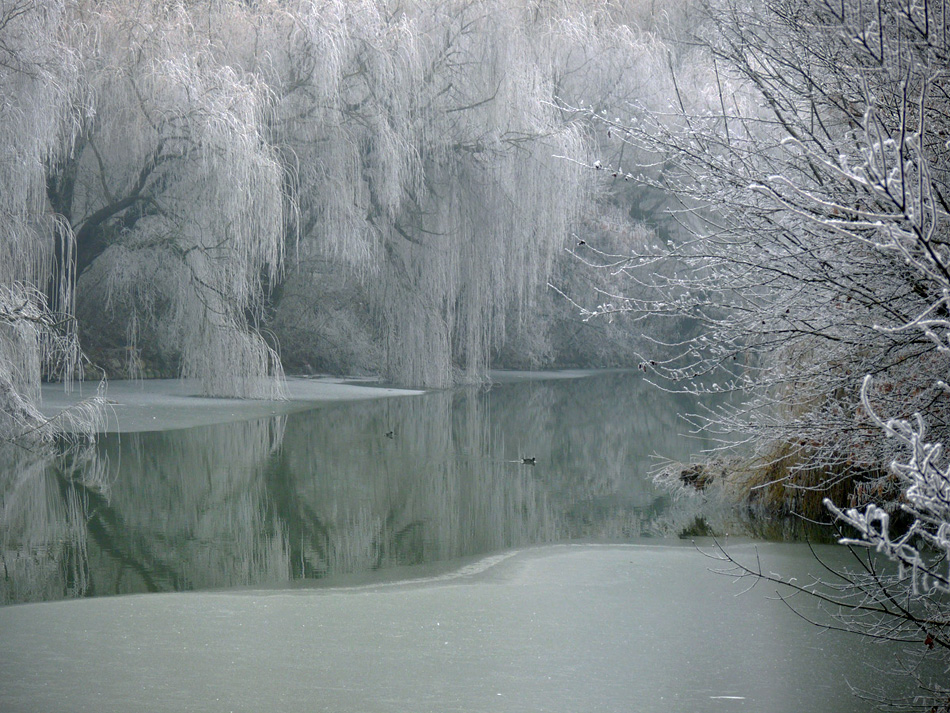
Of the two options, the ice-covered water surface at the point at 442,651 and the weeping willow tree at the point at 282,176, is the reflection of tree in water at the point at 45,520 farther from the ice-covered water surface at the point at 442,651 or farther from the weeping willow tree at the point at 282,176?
the weeping willow tree at the point at 282,176

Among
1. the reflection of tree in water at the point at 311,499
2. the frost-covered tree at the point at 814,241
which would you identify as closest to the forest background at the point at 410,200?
the frost-covered tree at the point at 814,241

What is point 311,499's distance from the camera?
23.8 ft

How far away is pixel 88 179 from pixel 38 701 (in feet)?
32.6

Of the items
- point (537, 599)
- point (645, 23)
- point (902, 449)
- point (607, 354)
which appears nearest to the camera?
point (902, 449)

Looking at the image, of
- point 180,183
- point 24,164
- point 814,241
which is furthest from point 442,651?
point 180,183

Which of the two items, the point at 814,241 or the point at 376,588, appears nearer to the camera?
the point at 814,241

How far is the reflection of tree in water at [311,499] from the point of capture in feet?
18.4

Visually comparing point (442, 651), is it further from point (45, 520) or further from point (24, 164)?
point (24, 164)

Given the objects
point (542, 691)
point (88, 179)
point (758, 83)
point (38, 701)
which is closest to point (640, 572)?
point (542, 691)

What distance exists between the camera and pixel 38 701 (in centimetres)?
351

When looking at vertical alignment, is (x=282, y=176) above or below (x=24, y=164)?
above

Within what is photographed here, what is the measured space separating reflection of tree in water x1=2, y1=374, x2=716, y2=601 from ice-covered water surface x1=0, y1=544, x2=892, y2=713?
64 cm

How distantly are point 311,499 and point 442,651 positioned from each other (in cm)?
332

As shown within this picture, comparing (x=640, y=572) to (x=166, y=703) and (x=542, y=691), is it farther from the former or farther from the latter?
(x=166, y=703)
